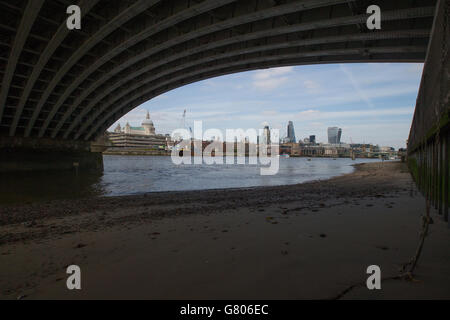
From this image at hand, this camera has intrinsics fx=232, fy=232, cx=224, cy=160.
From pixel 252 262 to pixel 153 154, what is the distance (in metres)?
183

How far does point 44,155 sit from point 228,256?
43.4 m

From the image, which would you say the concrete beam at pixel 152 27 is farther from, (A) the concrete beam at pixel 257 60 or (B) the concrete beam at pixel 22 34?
(A) the concrete beam at pixel 257 60

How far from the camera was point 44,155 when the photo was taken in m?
36.7

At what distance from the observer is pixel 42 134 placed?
34500 millimetres

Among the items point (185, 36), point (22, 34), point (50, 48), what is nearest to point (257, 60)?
point (185, 36)

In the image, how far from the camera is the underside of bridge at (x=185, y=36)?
13.6 m

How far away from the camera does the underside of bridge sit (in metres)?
13.6

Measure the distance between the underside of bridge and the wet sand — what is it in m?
11.9

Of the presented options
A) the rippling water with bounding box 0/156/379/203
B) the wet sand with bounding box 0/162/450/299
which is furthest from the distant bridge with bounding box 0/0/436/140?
the wet sand with bounding box 0/162/450/299

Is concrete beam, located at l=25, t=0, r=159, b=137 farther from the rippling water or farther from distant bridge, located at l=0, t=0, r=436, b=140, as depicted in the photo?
the rippling water

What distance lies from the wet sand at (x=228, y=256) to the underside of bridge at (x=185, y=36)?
11878 millimetres

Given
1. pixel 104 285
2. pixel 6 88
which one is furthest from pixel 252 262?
pixel 6 88

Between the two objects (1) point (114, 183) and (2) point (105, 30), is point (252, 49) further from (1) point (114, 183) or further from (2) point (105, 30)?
(1) point (114, 183)
